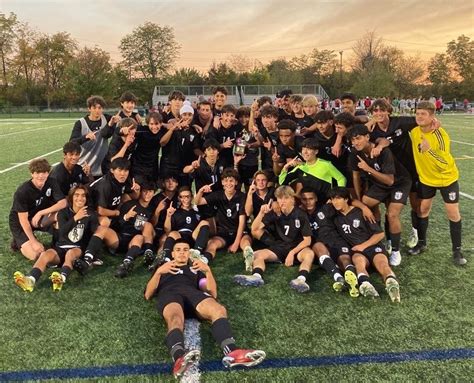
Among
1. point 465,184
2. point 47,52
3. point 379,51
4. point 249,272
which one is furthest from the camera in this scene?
point 379,51

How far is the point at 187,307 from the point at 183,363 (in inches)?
29.6

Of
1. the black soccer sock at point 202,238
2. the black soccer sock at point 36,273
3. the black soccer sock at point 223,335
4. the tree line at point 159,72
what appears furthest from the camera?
the tree line at point 159,72

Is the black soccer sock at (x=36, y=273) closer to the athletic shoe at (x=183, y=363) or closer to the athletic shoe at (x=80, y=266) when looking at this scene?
the athletic shoe at (x=80, y=266)

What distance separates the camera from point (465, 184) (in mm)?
8594

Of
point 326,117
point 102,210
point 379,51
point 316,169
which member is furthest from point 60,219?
point 379,51

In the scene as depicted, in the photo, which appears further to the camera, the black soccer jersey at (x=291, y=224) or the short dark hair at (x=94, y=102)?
the short dark hair at (x=94, y=102)

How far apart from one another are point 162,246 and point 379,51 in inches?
Result: 2676

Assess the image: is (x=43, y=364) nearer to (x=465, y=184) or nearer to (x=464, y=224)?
(x=464, y=224)

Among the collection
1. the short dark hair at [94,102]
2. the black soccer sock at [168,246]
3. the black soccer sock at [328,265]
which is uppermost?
the short dark hair at [94,102]

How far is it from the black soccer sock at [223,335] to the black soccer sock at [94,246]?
199cm

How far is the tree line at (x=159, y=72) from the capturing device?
54.8 meters

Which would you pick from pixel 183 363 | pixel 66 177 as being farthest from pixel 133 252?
pixel 183 363

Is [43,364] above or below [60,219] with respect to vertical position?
below

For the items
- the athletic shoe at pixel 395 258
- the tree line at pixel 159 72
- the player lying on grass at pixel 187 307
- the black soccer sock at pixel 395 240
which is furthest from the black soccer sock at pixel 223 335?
the tree line at pixel 159 72
